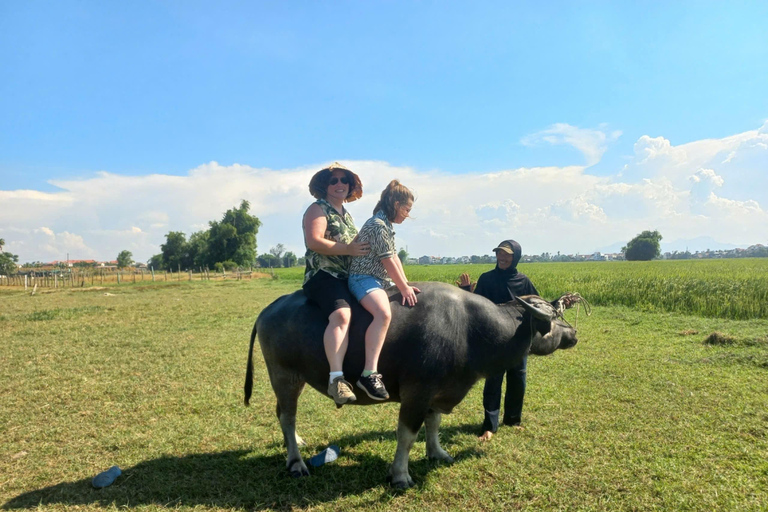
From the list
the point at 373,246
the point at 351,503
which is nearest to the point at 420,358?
the point at 373,246

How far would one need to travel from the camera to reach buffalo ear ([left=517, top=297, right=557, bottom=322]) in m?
3.68

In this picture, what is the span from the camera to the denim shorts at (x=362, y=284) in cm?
341

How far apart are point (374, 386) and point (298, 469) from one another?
1.28 metres

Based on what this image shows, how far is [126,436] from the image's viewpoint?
187 inches

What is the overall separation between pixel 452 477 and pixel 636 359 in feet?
18.5

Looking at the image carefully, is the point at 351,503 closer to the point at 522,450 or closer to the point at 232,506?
the point at 232,506

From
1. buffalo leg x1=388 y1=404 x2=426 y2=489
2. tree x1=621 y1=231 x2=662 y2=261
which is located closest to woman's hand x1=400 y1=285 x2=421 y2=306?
buffalo leg x1=388 y1=404 x2=426 y2=489

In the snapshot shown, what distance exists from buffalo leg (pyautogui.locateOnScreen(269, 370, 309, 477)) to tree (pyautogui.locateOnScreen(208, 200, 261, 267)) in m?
59.3

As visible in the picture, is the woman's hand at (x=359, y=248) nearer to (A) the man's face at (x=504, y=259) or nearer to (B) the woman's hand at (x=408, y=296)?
(B) the woman's hand at (x=408, y=296)

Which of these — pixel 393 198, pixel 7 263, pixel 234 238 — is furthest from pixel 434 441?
pixel 7 263

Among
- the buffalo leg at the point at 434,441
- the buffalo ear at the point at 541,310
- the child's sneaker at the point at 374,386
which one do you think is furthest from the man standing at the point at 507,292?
the child's sneaker at the point at 374,386

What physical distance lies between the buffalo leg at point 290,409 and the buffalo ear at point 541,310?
6.93 ft

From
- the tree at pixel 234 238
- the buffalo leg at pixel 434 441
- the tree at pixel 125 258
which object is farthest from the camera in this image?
the tree at pixel 125 258

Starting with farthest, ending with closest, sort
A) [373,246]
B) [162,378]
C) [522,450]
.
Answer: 1. [162,378]
2. [522,450]
3. [373,246]
